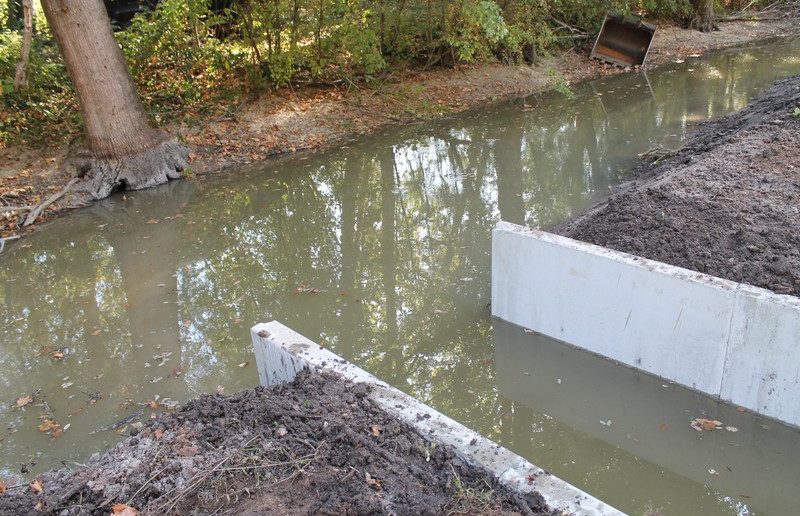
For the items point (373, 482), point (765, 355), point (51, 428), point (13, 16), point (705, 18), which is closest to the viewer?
point (373, 482)

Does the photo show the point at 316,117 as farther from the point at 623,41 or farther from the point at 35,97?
the point at 623,41

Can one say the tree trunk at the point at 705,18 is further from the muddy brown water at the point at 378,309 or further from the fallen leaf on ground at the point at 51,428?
the fallen leaf on ground at the point at 51,428

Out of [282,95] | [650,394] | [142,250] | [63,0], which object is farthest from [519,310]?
[282,95]

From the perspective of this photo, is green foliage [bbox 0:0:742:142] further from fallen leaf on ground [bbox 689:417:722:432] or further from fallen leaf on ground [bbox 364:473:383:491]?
fallen leaf on ground [bbox 364:473:383:491]

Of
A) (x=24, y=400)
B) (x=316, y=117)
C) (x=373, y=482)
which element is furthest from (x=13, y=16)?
(x=373, y=482)

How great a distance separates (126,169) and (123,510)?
28.2 ft

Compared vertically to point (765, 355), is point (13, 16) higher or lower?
higher

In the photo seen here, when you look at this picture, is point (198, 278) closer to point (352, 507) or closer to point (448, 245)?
point (448, 245)

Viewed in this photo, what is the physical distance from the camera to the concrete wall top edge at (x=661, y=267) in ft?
15.2

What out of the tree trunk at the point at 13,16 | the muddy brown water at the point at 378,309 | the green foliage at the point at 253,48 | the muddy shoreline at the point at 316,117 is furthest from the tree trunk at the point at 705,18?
the tree trunk at the point at 13,16

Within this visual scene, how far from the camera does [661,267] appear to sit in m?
5.08

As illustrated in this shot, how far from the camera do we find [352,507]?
3.03m

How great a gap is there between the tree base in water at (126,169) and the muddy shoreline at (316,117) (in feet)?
0.98

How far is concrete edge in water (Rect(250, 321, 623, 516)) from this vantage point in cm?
308
